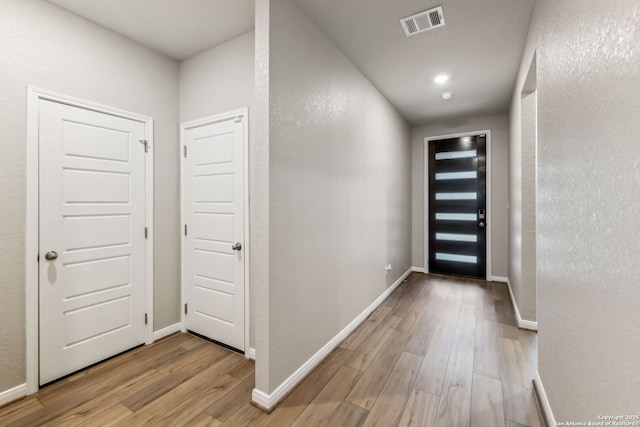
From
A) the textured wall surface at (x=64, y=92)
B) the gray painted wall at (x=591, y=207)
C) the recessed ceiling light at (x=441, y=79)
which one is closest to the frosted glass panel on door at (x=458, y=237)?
the recessed ceiling light at (x=441, y=79)

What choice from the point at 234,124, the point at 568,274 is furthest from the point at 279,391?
the point at 234,124

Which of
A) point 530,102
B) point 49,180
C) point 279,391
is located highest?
point 530,102

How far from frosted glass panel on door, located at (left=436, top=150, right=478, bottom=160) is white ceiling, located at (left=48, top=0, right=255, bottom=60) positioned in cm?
385

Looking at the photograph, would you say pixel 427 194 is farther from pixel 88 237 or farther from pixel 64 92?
pixel 64 92

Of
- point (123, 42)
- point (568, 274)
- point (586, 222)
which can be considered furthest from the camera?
point (123, 42)

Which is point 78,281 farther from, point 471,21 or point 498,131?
point 498,131

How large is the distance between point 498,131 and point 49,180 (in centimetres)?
561

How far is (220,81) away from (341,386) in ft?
9.15

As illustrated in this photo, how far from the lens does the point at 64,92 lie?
6.96ft

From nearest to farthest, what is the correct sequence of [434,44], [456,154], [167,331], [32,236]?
[32,236], [434,44], [167,331], [456,154]

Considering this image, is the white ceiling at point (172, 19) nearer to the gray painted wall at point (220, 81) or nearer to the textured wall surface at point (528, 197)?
the gray painted wall at point (220, 81)

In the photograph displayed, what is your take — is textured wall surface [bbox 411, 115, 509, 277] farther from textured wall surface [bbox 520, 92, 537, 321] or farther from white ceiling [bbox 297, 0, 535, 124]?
textured wall surface [bbox 520, 92, 537, 321]

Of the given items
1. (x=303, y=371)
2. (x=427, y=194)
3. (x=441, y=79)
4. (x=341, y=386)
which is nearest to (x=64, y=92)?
(x=303, y=371)

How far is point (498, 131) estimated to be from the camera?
4.52 metres
